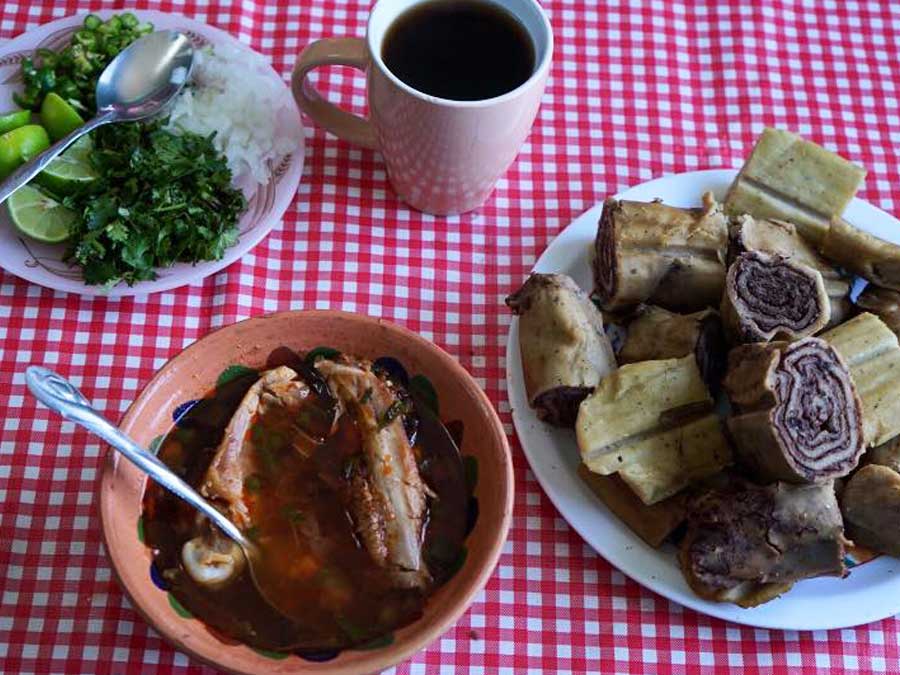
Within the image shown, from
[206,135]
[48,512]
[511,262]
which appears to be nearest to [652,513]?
[511,262]

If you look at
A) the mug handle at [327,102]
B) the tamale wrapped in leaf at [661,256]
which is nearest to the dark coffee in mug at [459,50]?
the mug handle at [327,102]

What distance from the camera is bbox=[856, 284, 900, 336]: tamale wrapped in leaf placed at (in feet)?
5.82

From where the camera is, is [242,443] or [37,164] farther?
[37,164]

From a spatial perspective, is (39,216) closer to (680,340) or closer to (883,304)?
(680,340)

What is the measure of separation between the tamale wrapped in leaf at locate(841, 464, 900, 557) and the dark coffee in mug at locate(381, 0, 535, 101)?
0.91 meters

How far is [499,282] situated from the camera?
77.4 inches

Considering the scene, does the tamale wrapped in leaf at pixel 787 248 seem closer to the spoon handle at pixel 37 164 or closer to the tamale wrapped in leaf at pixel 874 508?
the tamale wrapped in leaf at pixel 874 508

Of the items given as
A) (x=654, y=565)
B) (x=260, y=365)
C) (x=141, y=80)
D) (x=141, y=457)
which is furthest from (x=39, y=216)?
(x=654, y=565)

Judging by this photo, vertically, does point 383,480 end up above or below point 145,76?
below

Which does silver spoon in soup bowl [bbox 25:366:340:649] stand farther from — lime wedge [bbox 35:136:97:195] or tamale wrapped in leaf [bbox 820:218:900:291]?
tamale wrapped in leaf [bbox 820:218:900:291]

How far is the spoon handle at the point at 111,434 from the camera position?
1.29 m

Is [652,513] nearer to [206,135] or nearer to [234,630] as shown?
[234,630]

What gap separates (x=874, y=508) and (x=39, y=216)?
1561mm

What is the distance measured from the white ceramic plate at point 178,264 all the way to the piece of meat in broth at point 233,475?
411 mm
